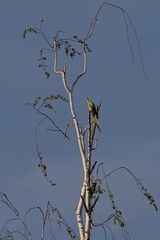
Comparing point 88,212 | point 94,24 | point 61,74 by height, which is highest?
point 94,24

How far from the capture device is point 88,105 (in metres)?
5.41

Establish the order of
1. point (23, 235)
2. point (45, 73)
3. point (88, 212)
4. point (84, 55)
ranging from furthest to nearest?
point (45, 73) < point (84, 55) < point (23, 235) < point (88, 212)

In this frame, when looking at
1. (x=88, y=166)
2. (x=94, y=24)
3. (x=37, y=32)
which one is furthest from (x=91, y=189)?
(x=37, y=32)

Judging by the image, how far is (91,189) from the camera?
5363 mm

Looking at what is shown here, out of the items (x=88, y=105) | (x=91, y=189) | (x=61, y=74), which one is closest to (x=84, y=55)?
(x=61, y=74)

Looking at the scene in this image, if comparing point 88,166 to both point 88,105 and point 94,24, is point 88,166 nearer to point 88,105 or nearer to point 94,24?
point 88,105

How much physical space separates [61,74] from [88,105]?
0.73m

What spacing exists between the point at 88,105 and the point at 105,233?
39.2 inches

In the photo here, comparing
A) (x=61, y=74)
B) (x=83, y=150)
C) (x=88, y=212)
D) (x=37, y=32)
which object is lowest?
(x=88, y=212)

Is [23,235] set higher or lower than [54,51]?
lower

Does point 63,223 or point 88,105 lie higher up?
point 88,105

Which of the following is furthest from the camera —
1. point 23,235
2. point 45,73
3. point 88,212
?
point 45,73

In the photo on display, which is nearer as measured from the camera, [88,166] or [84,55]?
[88,166]

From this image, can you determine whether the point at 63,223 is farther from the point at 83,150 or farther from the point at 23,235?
the point at 83,150
